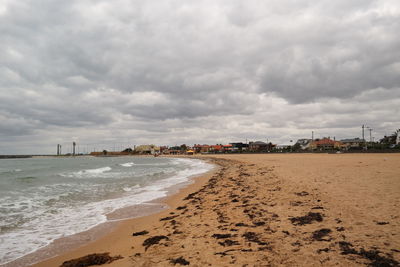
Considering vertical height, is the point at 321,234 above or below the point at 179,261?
above

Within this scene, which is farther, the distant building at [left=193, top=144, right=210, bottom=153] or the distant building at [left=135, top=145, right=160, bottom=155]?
the distant building at [left=135, top=145, right=160, bottom=155]

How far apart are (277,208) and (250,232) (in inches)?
85.5

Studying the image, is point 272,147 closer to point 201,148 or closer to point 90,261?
point 201,148

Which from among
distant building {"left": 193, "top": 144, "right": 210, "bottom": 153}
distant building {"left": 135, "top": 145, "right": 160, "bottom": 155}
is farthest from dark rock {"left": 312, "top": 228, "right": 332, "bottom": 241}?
distant building {"left": 135, "top": 145, "right": 160, "bottom": 155}

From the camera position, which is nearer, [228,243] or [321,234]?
[321,234]

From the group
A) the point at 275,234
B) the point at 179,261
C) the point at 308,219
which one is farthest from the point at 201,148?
the point at 179,261

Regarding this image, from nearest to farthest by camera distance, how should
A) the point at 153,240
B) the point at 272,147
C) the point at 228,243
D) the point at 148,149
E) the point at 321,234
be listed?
the point at 321,234 < the point at 228,243 < the point at 153,240 < the point at 272,147 < the point at 148,149

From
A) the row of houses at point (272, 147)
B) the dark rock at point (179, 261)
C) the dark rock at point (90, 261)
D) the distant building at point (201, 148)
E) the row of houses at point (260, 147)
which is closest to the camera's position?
the dark rock at point (179, 261)

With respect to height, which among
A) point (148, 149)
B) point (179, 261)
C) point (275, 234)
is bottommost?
point (148, 149)

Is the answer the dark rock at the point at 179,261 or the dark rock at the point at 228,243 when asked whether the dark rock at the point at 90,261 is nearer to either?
the dark rock at the point at 179,261

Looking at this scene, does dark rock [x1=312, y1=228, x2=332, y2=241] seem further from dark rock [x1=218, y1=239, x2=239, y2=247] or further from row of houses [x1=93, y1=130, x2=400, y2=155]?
row of houses [x1=93, y1=130, x2=400, y2=155]

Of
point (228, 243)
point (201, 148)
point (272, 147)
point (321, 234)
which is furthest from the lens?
point (201, 148)

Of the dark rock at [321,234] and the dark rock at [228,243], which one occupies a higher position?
the dark rock at [321,234]

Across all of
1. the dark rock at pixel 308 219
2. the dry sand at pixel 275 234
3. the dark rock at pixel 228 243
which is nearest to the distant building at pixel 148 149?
the dry sand at pixel 275 234
